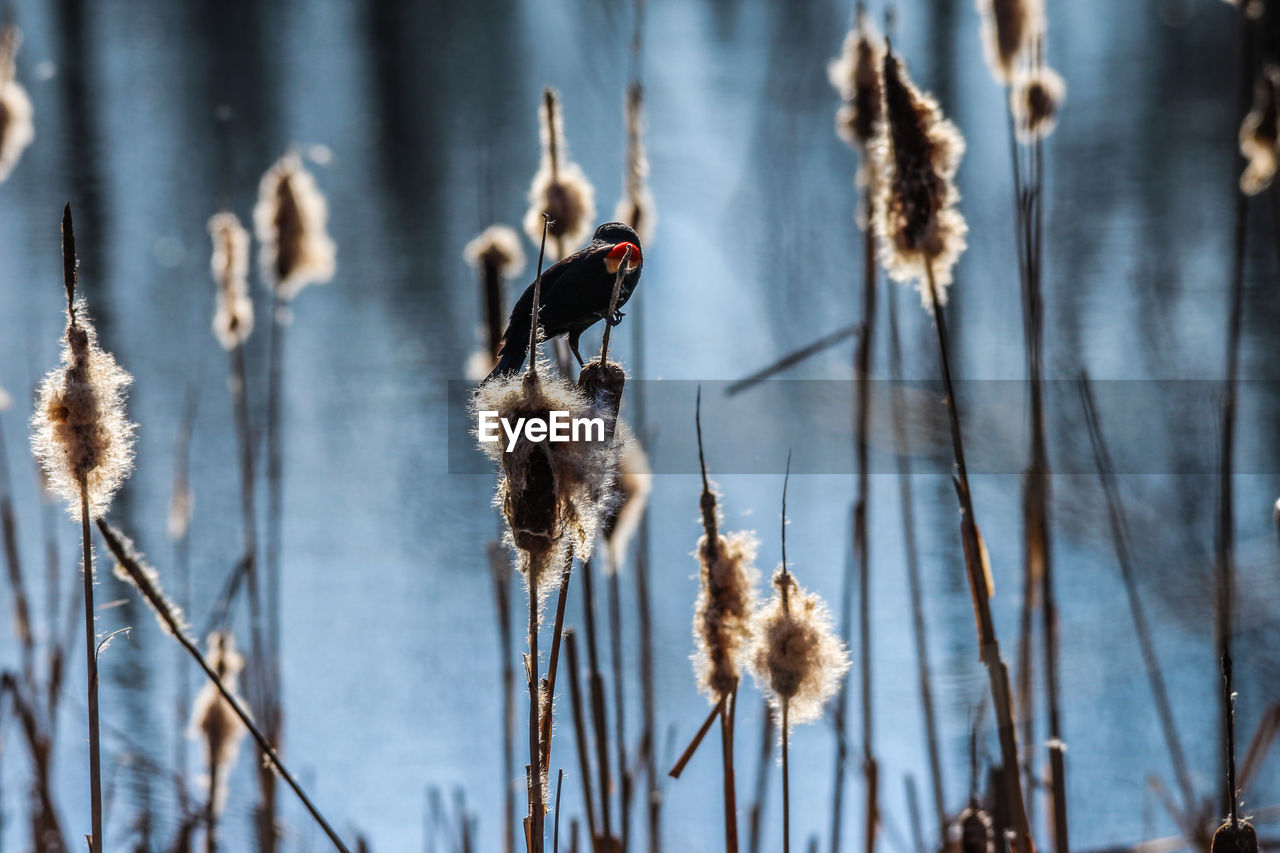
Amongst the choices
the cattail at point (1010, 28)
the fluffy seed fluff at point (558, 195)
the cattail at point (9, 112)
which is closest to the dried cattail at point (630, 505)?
the fluffy seed fluff at point (558, 195)

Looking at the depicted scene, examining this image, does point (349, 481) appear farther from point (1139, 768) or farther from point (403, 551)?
point (1139, 768)

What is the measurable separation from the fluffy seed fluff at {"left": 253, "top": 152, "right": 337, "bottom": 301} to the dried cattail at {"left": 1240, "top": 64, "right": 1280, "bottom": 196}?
4.20ft

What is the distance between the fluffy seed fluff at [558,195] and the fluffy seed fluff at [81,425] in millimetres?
421

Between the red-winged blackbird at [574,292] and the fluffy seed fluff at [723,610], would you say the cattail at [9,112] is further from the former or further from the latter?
the fluffy seed fluff at [723,610]

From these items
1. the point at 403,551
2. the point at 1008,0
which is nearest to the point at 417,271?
the point at 403,551

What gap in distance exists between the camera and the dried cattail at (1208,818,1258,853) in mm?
543

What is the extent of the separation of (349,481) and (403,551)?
0.32 metres

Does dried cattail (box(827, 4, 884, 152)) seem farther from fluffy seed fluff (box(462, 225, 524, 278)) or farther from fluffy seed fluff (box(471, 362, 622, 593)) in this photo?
fluffy seed fluff (box(471, 362, 622, 593))

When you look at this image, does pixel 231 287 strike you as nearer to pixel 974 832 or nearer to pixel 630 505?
pixel 630 505

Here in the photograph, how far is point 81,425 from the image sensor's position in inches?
24.6

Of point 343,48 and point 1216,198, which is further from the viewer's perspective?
point 343,48

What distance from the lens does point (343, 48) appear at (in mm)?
4027

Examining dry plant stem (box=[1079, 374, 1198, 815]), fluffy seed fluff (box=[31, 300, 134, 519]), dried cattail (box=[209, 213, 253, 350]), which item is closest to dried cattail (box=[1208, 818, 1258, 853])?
dry plant stem (box=[1079, 374, 1198, 815])

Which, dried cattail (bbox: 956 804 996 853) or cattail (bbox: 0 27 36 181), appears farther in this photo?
cattail (bbox: 0 27 36 181)
